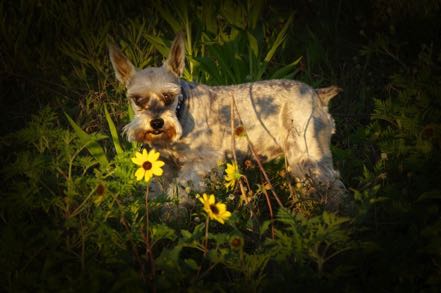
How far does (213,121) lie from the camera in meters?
5.09

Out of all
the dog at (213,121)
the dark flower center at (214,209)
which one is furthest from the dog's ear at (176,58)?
the dark flower center at (214,209)

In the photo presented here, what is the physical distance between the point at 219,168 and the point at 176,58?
3.79 feet

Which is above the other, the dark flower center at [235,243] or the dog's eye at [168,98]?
the dark flower center at [235,243]

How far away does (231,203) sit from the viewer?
4.35 m

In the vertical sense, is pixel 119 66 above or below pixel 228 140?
above

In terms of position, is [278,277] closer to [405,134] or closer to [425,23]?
[405,134]

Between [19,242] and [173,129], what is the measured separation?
5.96ft

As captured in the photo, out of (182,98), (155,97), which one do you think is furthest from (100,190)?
(182,98)

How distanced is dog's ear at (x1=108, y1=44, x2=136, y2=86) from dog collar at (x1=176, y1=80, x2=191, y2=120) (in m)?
0.48

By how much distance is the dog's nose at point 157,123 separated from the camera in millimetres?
4516

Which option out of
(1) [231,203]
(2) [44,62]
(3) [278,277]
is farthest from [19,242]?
(2) [44,62]

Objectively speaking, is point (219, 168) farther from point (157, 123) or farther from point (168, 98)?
point (168, 98)

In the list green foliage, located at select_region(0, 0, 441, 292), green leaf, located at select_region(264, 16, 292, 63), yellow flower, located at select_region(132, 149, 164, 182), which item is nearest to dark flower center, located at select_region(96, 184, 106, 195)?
green foliage, located at select_region(0, 0, 441, 292)

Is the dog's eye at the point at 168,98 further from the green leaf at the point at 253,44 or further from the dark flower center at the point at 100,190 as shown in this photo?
the green leaf at the point at 253,44
